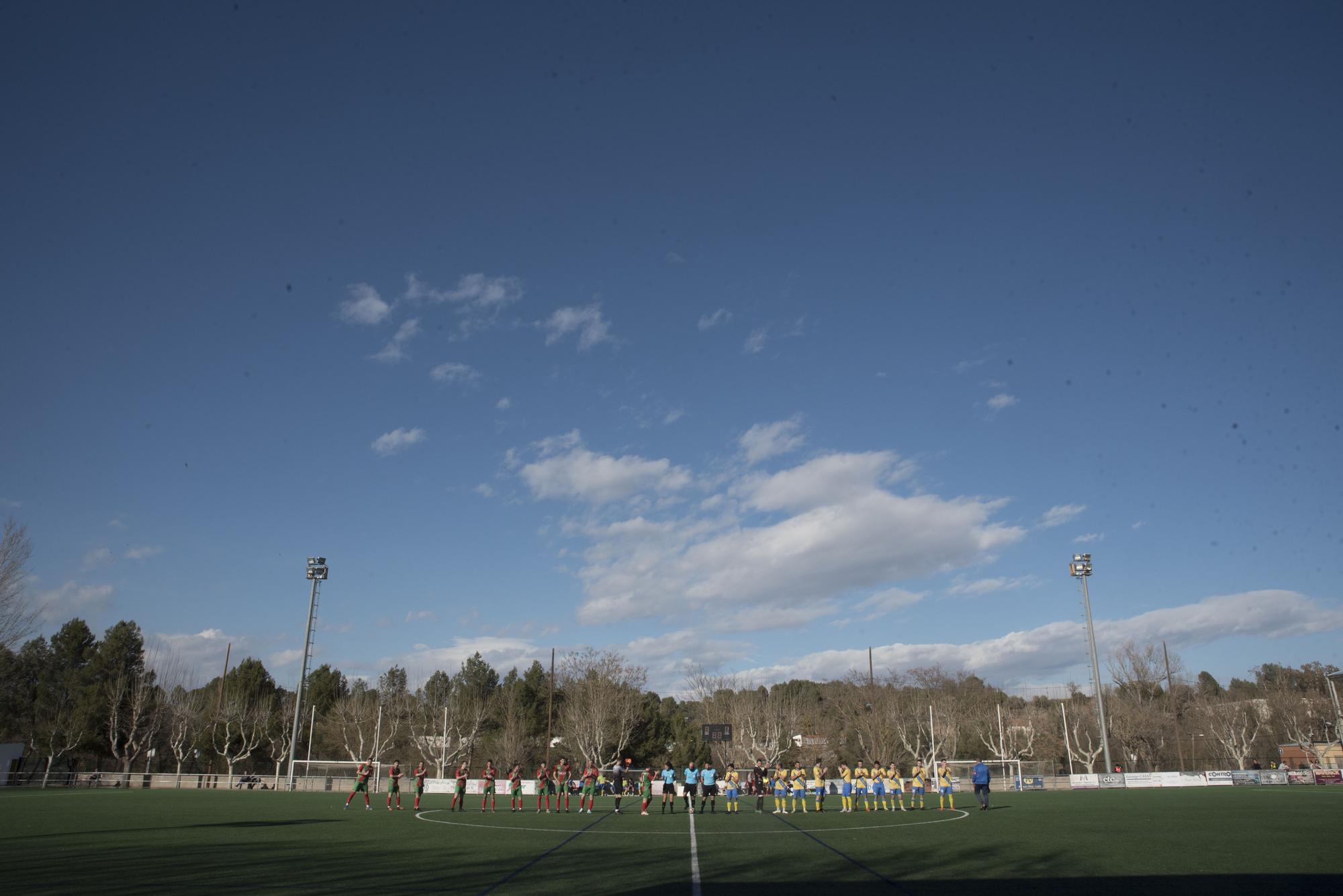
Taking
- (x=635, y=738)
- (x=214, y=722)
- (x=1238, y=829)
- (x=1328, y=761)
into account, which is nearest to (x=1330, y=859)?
(x=1238, y=829)

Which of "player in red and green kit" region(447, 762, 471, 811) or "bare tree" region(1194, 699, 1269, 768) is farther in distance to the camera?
"bare tree" region(1194, 699, 1269, 768)

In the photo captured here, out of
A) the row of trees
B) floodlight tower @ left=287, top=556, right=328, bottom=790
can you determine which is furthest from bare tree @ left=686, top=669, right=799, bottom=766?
floodlight tower @ left=287, top=556, right=328, bottom=790

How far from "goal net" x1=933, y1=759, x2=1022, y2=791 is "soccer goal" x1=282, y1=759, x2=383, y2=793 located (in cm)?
3647

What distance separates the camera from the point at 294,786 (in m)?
50.5

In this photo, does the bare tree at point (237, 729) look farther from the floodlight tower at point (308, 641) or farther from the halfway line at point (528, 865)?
the halfway line at point (528, 865)

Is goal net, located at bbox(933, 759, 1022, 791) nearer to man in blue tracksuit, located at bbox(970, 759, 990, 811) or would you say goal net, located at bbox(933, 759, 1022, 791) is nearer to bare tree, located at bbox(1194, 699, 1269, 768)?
man in blue tracksuit, located at bbox(970, 759, 990, 811)

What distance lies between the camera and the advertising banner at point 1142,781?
4597 centimetres

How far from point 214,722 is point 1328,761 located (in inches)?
3930

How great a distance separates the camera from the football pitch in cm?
1050

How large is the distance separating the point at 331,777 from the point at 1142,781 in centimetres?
5160

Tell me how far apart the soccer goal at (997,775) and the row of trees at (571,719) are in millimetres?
4874

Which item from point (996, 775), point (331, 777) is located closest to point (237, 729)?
point (331, 777)

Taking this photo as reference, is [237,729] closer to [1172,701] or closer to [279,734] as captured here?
[279,734]

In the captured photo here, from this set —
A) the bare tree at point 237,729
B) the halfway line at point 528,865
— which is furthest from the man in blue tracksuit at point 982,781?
the bare tree at point 237,729
